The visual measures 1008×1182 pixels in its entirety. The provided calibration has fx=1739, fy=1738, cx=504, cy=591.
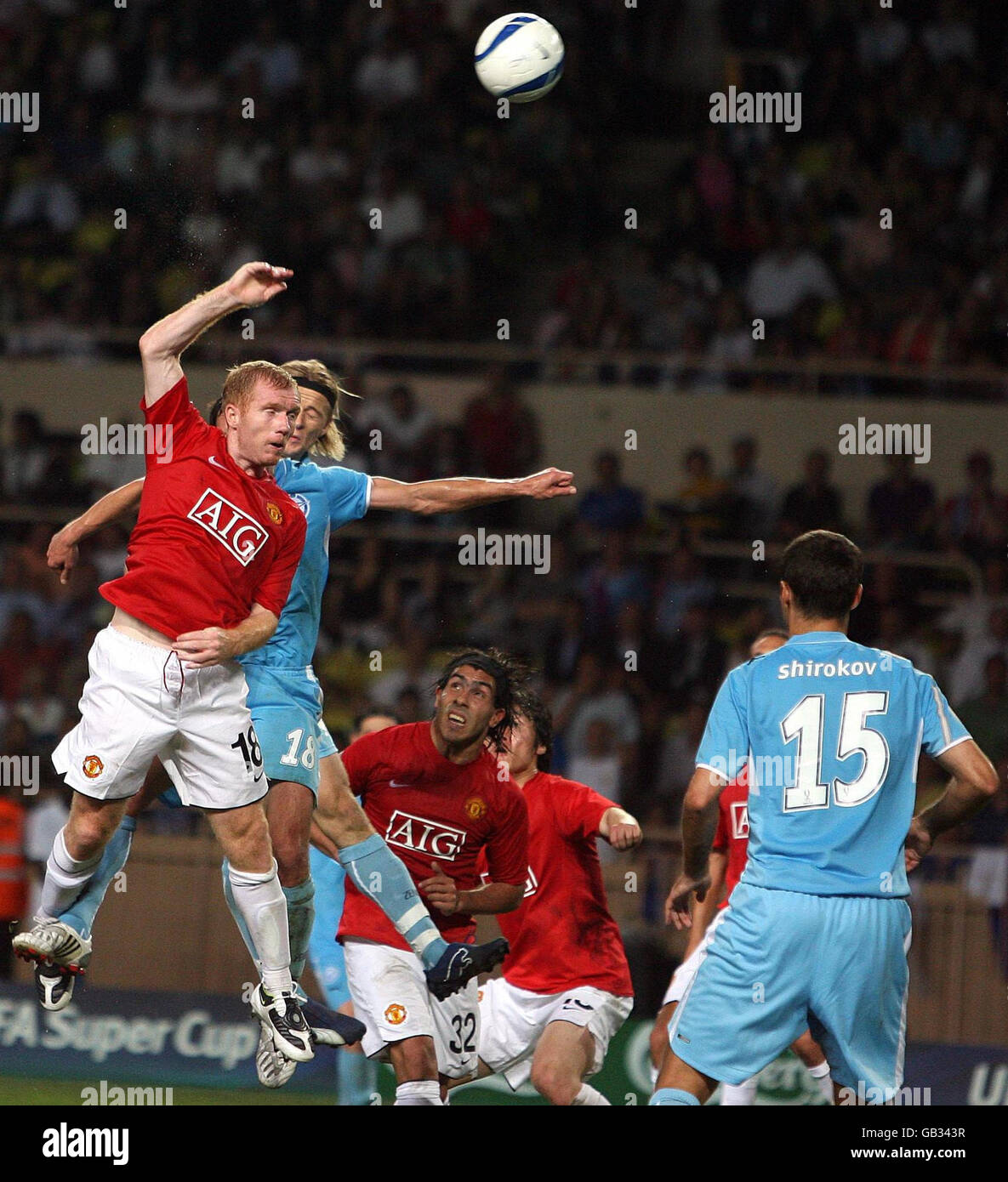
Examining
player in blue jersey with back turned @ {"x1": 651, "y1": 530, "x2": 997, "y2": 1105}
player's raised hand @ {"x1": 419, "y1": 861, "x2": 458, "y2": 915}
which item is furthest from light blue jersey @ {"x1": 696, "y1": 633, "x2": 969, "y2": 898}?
player's raised hand @ {"x1": 419, "y1": 861, "x2": 458, "y2": 915}

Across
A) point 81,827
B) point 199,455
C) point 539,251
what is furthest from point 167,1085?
point 539,251

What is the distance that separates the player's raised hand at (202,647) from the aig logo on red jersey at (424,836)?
165 centimetres

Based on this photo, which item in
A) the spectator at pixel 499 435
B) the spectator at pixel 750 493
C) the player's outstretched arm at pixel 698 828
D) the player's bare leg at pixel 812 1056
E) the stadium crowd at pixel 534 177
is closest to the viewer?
the player's outstretched arm at pixel 698 828

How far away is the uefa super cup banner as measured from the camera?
969 cm

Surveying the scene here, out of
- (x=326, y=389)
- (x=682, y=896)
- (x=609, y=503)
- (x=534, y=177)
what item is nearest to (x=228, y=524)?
(x=326, y=389)

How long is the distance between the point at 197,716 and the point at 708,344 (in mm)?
8632

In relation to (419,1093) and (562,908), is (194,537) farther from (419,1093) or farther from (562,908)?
(562,908)

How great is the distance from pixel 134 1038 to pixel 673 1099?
5246mm

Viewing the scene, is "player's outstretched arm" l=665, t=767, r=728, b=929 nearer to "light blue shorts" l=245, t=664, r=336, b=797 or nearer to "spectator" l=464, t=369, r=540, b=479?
"light blue shorts" l=245, t=664, r=336, b=797

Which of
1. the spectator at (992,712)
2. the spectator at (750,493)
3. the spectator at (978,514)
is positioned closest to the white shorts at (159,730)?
the spectator at (992,712)

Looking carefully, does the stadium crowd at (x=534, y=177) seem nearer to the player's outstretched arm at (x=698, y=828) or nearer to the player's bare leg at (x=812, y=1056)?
the player's bare leg at (x=812, y=1056)

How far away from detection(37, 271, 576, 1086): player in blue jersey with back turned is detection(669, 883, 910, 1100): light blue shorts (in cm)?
140

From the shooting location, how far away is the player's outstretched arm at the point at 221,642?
5.48 m

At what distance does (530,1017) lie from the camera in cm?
757
